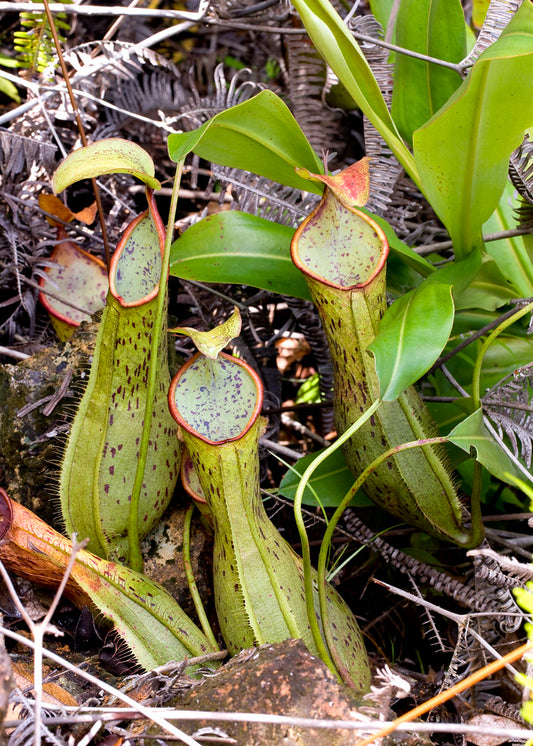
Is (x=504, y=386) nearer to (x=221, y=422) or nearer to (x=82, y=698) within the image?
(x=221, y=422)

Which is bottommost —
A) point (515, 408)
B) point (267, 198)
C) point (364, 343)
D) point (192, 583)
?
point (192, 583)

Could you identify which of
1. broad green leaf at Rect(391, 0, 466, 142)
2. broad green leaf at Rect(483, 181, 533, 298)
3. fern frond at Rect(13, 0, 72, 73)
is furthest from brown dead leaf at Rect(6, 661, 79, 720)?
fern frond at Rect(13, 0, 72, 73)

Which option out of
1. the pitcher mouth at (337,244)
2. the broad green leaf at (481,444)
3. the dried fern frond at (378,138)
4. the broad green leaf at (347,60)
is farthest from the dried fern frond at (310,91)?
the broad green leaf at (481,444)

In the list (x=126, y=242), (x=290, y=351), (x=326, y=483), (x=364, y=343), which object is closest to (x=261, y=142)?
(x=126, y=242)

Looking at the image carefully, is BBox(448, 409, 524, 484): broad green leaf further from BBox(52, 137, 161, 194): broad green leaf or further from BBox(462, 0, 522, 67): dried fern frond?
BBox(462, 0, 522, 67): dried fern frond

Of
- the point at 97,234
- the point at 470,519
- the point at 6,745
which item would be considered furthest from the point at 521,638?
the point at 97,234

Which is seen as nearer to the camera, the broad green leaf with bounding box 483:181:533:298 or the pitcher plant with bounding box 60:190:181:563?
the pitcher plant with bounding box 60:190:181:563

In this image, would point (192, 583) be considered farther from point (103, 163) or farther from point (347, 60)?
point (347, 60)

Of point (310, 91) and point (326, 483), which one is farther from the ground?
point (310, 91)
